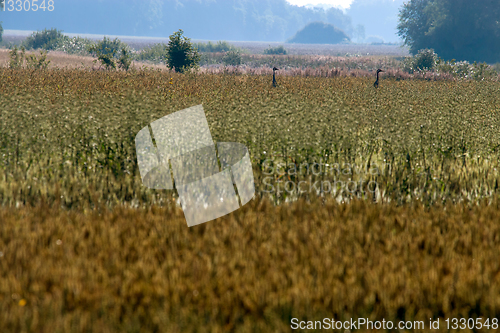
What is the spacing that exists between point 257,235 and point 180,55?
800 inches

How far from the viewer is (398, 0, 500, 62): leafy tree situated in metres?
45.2

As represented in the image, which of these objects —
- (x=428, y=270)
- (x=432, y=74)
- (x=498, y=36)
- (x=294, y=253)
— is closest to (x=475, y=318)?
(x=428, y=270)

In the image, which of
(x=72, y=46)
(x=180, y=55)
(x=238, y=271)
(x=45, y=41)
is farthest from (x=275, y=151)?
(x=45, y=41)

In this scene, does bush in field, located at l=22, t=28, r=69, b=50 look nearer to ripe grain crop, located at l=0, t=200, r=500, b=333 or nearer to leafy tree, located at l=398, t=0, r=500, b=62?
leafy tree, located at l=398, t=0, r=500, b=62

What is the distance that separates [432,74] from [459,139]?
18.5m

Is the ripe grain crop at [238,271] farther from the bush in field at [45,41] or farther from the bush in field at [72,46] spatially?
the bush in field at [45,41]

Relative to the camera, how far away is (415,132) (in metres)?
7.87

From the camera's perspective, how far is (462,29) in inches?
1802

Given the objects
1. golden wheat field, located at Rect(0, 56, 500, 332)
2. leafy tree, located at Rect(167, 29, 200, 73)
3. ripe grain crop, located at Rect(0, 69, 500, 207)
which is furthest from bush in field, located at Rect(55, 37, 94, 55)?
golden wheat field, located at Rect(0, 56, 500, 332)

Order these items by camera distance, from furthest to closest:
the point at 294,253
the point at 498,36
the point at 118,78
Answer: the point at 498,36
the point at 118,78
the point at 294,253

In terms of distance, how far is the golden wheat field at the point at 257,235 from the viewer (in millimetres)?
2680

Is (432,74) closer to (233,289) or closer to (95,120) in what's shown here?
(95,120)

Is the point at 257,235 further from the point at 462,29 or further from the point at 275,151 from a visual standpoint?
the point at 462,29

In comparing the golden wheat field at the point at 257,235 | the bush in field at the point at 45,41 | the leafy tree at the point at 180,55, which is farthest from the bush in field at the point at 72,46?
the golden wheat field at the point at 257,235
